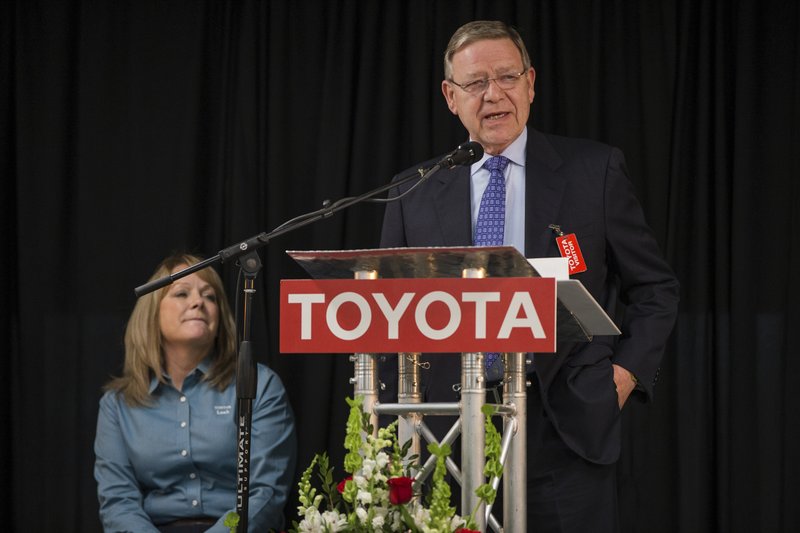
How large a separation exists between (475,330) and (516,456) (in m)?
0.32

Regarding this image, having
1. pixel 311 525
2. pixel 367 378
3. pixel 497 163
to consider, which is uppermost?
pixel 497 163

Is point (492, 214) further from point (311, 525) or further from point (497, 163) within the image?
point (311, 525)

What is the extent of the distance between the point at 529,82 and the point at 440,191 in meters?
0.39

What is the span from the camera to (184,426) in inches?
135

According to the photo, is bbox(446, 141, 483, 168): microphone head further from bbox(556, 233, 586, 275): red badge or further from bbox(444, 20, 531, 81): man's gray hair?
bbox(444, 20, 531, 81): man's gray hair

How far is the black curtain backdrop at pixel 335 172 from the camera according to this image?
3.62 metres

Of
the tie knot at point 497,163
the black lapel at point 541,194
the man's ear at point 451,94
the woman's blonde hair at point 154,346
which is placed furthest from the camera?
the woman's blonde hair at point 154,346

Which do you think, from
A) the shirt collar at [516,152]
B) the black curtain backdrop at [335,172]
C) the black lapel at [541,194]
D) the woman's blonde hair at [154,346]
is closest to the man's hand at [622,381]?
the black lapel at [541,194]

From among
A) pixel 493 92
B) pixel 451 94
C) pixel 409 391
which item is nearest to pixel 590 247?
pixel 493 92

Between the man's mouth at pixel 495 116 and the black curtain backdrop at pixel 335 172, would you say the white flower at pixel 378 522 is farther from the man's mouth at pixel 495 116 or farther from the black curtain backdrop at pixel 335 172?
the black curtain backdrop at pixel 335 172

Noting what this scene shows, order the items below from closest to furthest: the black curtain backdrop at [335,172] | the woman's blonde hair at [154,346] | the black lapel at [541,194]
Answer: the black lapel at [541,194]
the woman's blonde hair at [154,346]
the black curtain backdrop at [335,172]

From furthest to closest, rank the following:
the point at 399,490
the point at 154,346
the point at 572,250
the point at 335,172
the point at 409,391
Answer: the point at 335,172 → the point at 154,346 → the point at 572,250 → the point at 409,391 → the point at 399,490

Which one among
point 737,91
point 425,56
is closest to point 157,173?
point 425,56

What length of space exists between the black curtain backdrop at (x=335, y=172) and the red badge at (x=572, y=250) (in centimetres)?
129
